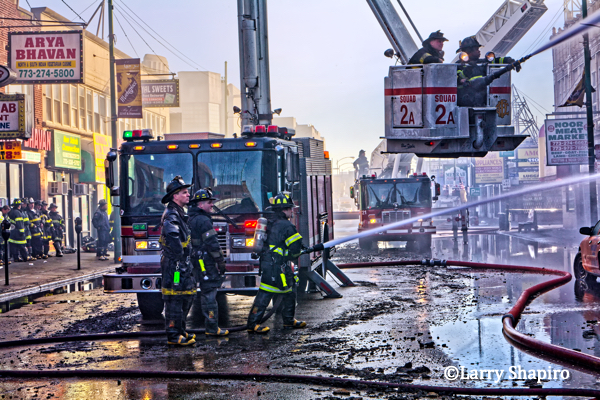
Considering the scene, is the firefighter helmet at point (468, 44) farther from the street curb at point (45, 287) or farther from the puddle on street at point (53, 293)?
the street curb at point (45, 287)

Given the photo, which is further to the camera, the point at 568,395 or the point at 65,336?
the point at 65,336

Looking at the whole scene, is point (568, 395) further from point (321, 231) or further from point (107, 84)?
point (107, 84)

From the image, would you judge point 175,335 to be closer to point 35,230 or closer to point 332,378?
point 332,378

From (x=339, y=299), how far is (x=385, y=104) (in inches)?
221

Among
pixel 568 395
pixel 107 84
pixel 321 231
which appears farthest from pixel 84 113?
pixel 568 395

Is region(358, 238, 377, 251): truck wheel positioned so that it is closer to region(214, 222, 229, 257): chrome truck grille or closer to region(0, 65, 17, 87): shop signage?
region(0, 65, 17, 87): shop signage

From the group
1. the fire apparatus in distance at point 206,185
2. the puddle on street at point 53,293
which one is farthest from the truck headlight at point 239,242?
the puddle on street at point 53,293

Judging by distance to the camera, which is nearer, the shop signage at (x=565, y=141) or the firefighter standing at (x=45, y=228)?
the firefighter standing at (x=45, y=228)

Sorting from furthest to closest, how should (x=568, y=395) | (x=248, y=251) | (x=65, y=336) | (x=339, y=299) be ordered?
(x=339, y=299) → (x=248, y=251) → (x=65, y=336) → (x=568, y=395)

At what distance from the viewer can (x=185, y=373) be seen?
6133mm

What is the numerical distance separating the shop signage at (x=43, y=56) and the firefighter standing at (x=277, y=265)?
1175cm

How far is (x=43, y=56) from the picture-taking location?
18094 mm

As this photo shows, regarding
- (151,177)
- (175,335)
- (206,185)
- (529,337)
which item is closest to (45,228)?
(151,177)

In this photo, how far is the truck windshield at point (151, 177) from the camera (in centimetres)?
938
